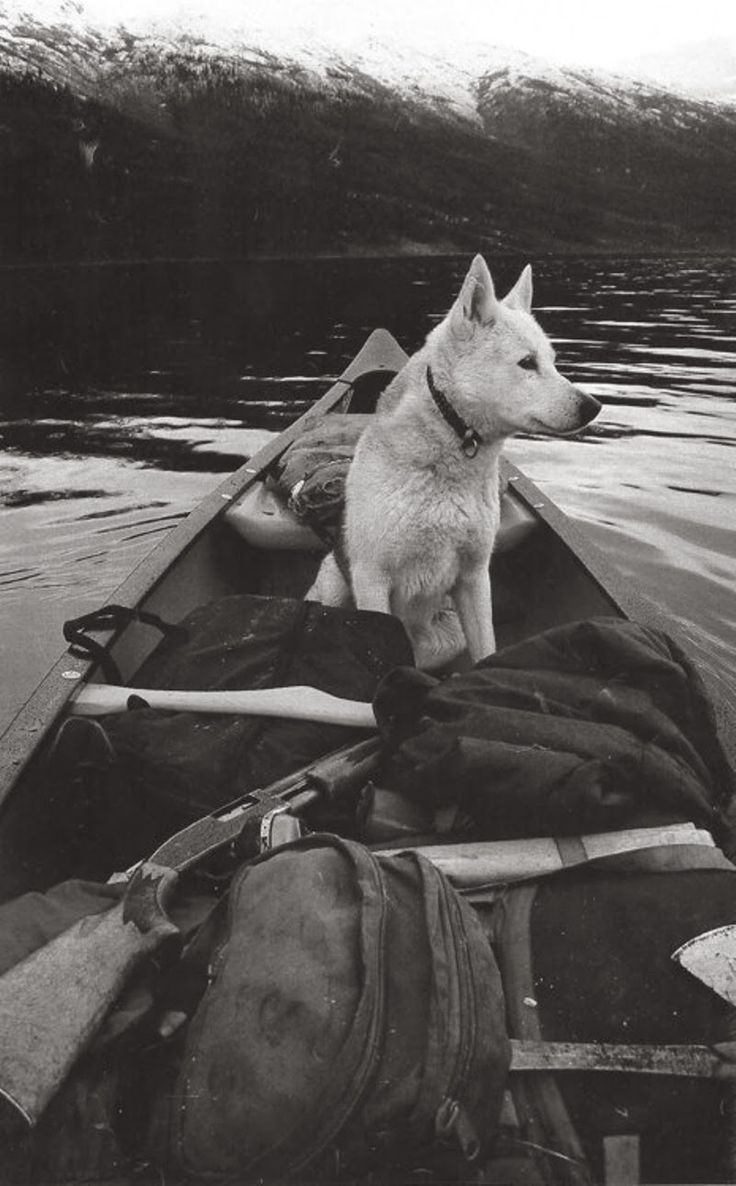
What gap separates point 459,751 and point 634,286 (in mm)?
42235

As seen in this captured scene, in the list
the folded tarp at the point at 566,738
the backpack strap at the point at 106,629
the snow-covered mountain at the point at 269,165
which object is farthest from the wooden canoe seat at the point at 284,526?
the snow-covered mountain at the point at 269,165

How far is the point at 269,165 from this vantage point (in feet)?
364

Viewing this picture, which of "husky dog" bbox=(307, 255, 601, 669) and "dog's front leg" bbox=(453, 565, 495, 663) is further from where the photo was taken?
"dog's front leg" bbox=(453, 565, 495, 663)

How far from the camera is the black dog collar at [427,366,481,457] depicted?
4.25 metres

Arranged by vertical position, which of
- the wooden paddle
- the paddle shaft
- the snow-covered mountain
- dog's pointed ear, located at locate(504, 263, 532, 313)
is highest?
the snow-covered mountain

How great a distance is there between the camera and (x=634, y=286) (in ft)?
135

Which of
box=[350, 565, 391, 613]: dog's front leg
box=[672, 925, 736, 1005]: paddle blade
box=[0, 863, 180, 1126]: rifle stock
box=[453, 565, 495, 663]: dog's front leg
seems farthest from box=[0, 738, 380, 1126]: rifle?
box=[453, 565, 495, 663]: dog's front leg

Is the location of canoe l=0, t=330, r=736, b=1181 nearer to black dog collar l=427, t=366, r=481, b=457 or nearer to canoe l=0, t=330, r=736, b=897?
canoe l=0, t=330, r=736, b=897

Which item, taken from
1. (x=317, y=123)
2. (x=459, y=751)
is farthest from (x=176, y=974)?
(x=317, y=123)

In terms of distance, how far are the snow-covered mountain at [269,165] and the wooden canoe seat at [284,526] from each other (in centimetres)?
5573

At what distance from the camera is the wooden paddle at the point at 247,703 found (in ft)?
10.9

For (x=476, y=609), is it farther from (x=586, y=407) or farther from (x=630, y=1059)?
(x=630, y=1059)

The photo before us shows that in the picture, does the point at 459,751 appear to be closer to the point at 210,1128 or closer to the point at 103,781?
the point at 210,1128

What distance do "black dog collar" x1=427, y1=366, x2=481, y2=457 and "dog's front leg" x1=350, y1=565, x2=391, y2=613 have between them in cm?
66
